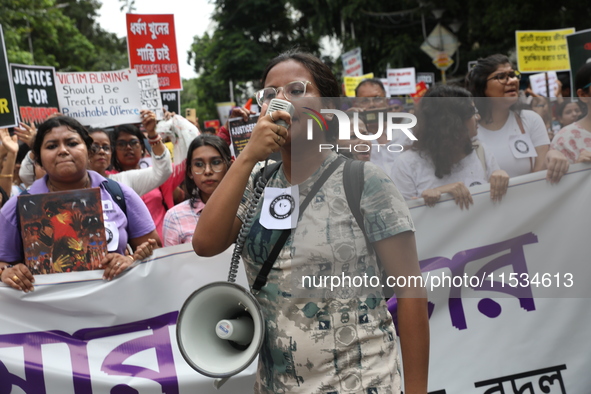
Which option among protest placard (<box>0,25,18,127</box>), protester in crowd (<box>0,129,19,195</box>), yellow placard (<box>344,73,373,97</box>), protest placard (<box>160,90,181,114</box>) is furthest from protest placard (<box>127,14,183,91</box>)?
yellow placard (<box>344,73,373,97</box>)

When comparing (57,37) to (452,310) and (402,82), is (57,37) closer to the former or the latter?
(402,82)

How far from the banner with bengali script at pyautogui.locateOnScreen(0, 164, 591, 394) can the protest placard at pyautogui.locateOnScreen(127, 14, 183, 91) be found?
431 centimetres

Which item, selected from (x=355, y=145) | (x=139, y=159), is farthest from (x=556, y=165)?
(x=139, y=159)

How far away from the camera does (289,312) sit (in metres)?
1.84

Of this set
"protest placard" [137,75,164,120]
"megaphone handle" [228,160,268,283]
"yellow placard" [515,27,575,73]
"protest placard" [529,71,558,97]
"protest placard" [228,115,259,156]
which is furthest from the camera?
"protest placard" [529,71,558,97]

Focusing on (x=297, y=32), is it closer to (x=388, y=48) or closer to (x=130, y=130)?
(x=388, y=48)

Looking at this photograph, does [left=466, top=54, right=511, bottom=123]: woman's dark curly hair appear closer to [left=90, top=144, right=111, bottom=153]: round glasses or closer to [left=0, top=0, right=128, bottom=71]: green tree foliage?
[left=90, top=144, right=111, bottom=153]: round glasses

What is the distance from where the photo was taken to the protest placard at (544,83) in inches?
333

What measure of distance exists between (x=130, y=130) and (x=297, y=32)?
34569 mm

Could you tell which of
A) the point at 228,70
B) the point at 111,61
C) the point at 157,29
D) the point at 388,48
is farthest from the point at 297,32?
the point at 157,29

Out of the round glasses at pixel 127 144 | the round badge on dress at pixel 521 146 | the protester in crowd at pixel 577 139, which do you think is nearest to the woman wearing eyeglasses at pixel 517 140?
the round badge on dress at pixel 521 146

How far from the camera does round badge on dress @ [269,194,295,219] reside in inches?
73.0

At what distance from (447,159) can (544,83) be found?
21.1ft

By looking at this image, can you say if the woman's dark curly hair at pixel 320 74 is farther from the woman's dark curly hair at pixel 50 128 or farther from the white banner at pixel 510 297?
the woman's dark curly hair at pixel 50 128
